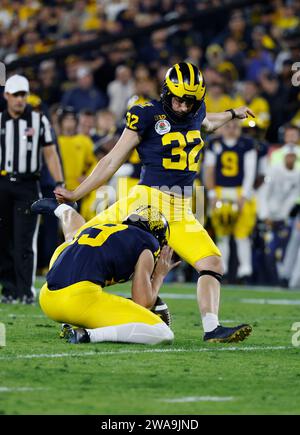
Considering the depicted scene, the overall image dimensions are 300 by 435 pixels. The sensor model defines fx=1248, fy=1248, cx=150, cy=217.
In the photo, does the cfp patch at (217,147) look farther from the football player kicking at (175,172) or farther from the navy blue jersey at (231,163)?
the football player kicking at (175,172)

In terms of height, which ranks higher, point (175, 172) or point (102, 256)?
point (175, 172)

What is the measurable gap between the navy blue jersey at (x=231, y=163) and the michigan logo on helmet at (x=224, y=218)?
32cm

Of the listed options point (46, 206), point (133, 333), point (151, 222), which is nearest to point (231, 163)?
point (46, 206)

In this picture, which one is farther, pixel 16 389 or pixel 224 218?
pixel 224 218

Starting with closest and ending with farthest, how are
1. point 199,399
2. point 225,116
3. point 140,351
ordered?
point 199,399
point 140,351
point 225,116

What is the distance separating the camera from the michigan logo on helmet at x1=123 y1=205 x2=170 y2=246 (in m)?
7.59

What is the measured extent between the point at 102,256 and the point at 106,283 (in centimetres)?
21

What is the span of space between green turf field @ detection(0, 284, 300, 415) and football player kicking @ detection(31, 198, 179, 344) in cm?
11

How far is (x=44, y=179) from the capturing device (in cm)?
1270

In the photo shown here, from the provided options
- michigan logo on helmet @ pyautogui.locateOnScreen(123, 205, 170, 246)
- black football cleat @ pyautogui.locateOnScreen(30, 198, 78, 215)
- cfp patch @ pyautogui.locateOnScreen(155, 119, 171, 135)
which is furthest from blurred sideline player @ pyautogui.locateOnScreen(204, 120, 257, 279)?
michigan logo on helmet @ pyautogui.locateOnScreen(123, 205, 170, 246)

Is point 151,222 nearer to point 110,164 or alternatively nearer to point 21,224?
point 110,164

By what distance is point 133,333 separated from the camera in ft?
24.1
